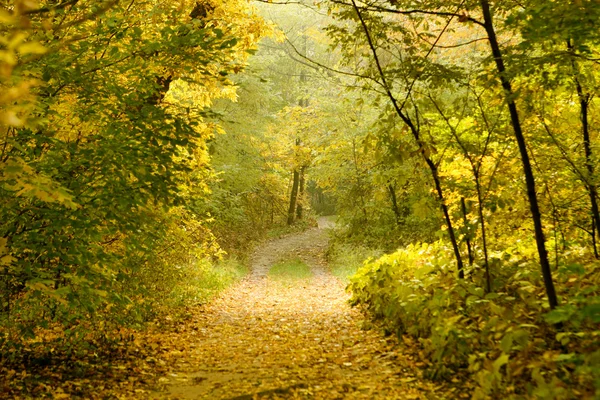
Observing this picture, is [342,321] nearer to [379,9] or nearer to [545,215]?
[545,215]

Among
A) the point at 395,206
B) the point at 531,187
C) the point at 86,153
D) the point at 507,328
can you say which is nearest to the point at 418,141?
the point at 531,187

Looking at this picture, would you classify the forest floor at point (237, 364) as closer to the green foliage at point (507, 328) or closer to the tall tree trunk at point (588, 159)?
the green foliage at point (507, 328)

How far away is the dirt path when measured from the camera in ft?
15.4

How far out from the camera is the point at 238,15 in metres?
9.20

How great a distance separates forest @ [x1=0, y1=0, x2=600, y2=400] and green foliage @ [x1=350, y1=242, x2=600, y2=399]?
1.1 inches

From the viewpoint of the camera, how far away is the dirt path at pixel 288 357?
15.4 feet

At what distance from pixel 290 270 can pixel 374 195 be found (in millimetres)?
11226

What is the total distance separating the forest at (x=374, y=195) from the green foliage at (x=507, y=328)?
3 centimetres

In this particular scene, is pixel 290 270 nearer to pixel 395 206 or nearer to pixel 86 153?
pixel 395 206

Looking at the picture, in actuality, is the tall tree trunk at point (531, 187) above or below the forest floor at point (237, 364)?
above

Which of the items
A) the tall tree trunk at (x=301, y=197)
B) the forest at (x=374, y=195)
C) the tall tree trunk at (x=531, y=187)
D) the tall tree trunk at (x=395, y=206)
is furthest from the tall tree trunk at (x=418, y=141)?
the tall tree trunk at (x=301, y=197)

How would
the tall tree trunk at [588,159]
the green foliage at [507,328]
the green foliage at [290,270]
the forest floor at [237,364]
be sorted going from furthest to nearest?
the green foliage at [290,270] < the tall tree trunk at [588,159] < the forest floor at [237,364] < the green foliage at [507,328]

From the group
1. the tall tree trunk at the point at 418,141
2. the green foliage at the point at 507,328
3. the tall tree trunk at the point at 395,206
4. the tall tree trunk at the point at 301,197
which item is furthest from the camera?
the tall tree trunk at the point at 301,197

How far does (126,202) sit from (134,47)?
5.81ft
